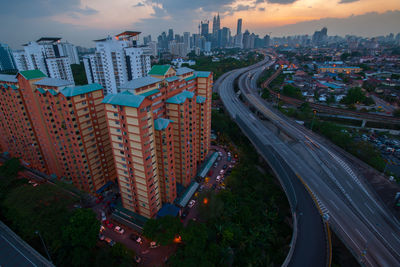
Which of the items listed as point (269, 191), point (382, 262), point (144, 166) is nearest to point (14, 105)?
point (144, 166)

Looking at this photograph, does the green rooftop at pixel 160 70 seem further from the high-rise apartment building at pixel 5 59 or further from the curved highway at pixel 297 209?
the high-rise apartment building at pixel 5 59

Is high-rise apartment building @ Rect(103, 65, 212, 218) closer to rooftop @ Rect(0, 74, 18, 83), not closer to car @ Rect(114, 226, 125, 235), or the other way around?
car @ Rect(114, 226, 125, 235)

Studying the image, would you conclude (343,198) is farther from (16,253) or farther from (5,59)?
(5,59)

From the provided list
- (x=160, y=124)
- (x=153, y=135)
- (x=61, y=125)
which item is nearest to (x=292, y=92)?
(x=160, y=124)

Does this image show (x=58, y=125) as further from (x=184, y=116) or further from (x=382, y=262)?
(x=382, y=262)

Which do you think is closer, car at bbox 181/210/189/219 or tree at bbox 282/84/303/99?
car at bbox 181/210/189/219

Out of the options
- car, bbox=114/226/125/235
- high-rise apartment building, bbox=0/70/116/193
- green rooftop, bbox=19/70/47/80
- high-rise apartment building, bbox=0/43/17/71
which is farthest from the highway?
high-rise apartment building, bbox=0/43/17/71
